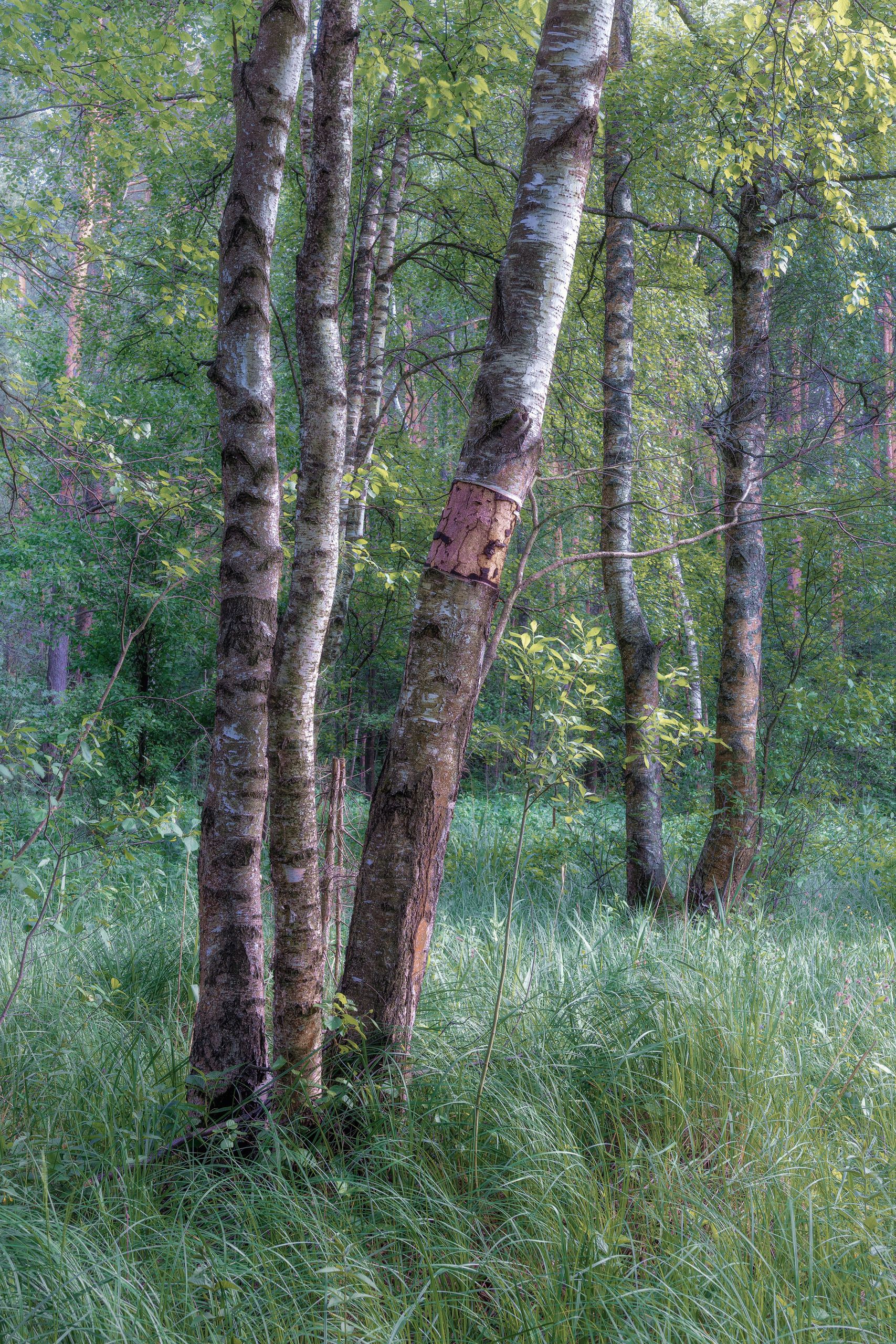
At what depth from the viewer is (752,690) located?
5367mm

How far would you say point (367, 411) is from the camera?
18.7 ft

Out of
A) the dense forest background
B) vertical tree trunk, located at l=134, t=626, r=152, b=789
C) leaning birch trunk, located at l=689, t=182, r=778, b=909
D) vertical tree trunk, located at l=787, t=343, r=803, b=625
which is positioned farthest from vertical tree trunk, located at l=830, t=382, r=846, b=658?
vertical tree trunk, located at l=134, t=626, r=152, b=789

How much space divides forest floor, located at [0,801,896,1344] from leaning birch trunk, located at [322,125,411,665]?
2.51 meters

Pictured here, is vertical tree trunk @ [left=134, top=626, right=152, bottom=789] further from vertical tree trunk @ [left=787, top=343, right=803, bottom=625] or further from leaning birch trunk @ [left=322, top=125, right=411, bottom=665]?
vertical tree trunk @ [left=787, top=343, right=803, bottom=625]

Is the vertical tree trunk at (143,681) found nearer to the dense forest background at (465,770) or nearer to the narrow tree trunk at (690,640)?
the dense forest background at (465,770)

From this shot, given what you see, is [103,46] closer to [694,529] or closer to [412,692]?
[412,692]

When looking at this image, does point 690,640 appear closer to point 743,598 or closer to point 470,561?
point 743,598

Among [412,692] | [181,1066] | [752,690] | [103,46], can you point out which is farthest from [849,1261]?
[103,46]

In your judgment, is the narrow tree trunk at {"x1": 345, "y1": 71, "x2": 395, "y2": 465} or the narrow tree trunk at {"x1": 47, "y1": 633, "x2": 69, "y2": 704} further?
the narrow tree trunk at {"x1": 47, "y1": 633, "x2": 69, "y2": 704}

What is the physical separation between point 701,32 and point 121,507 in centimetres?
676

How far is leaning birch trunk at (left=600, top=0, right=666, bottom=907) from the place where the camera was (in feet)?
18.2

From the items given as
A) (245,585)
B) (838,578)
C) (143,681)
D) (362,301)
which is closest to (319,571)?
(245,585)

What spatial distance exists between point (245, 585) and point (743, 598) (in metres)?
4.00

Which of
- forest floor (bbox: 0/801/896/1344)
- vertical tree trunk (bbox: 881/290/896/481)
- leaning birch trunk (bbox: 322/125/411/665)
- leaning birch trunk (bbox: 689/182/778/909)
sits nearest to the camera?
forest floor (bbox: 0/801/896/1344)
